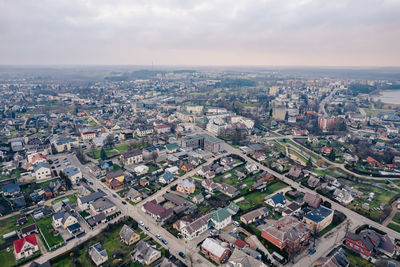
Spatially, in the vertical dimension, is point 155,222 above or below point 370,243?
below

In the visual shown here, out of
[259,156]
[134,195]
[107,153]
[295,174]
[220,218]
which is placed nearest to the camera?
[220,218]

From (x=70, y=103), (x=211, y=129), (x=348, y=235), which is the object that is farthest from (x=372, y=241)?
(x=70, y=103)

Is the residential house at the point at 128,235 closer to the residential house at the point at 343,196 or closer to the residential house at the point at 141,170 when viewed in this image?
the residential house at the point at 141,170

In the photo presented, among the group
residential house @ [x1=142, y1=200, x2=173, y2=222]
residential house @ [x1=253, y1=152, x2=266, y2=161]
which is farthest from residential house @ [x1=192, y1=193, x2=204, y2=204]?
residential house @ [x1=253, y1=152, x2=266, y2=161]

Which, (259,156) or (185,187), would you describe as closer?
(185,187)

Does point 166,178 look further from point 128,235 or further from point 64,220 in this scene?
point 64,220

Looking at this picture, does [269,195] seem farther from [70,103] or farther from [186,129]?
[70,103]

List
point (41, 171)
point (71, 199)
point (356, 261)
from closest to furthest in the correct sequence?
point (356, 261) → point (71, 199) → point (41, 171)

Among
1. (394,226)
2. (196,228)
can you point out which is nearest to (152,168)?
(196,228)
